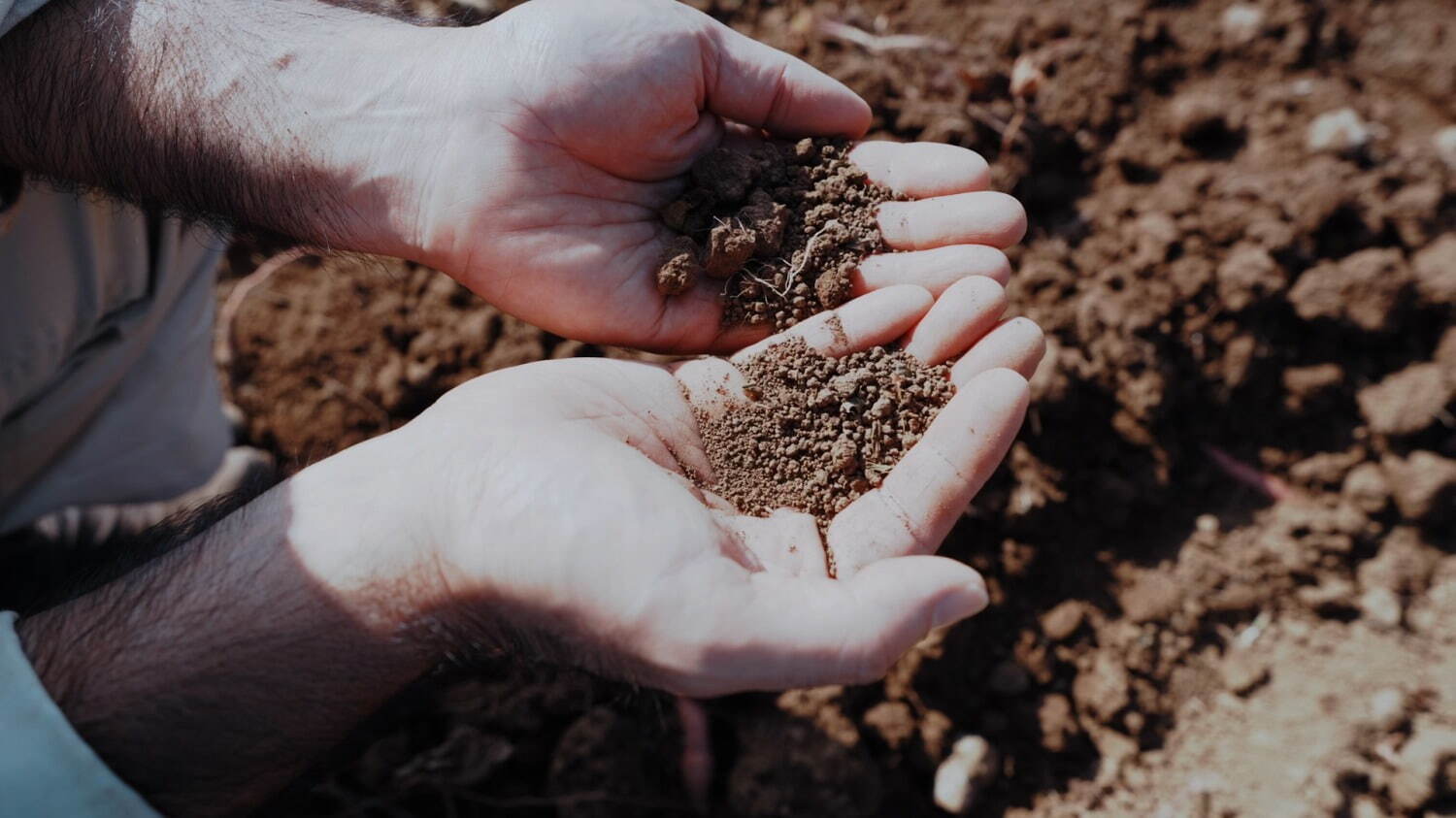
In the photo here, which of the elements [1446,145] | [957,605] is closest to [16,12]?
[957,605]

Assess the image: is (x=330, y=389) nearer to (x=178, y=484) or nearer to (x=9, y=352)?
(x=178, y=484)

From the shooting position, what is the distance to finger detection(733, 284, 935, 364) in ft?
7.29

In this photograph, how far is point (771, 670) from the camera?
5.41 feet

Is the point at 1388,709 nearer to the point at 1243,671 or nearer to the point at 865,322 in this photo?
the point at 1243,671

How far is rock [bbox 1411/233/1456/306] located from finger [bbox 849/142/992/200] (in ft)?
5.17

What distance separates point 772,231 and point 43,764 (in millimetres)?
1829

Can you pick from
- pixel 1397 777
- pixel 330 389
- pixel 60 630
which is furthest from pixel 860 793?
pixel 330 389

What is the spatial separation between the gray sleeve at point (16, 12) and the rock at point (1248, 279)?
3.19 m

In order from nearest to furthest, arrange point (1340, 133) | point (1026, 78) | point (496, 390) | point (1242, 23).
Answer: point (496, 390)
point (1340, 133)
point (1026, 78)
point (1242, 23)

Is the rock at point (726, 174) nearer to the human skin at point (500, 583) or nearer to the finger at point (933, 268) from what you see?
the finger at point (933, 268)

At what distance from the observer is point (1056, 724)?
8.54 feet

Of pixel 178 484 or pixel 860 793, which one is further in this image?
pixel 178 484

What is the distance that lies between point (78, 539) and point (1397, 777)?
142 inches

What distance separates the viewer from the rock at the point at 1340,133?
3.02 metres
